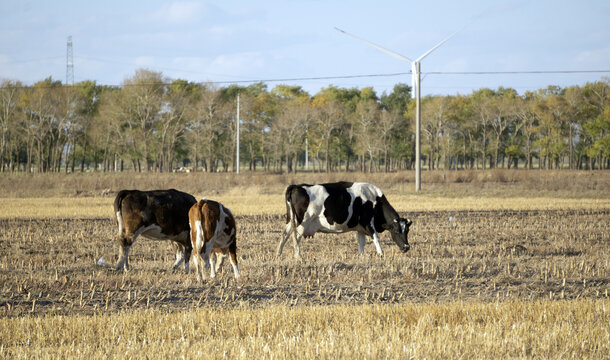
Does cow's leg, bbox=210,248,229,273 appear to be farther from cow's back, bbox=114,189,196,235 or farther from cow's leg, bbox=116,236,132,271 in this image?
cow's leg, bbox=116,236,132,271

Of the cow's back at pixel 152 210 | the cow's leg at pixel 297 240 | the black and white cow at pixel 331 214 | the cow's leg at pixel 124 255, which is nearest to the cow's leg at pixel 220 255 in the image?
the cow's back at pixel 152 210

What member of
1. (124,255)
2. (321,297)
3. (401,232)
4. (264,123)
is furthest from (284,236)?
(264,123)

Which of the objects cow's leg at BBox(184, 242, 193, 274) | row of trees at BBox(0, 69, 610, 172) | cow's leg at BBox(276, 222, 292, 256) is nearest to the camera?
cow's leg at BBox(184, 242, 193, 274)

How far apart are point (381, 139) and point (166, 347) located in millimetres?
87769

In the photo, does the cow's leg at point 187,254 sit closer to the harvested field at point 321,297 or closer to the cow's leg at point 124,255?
the harvested field at point 321,297

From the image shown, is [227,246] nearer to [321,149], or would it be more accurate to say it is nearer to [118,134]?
[118,134]

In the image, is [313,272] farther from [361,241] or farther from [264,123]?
[264,123]

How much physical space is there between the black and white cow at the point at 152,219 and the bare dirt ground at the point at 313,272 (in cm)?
57

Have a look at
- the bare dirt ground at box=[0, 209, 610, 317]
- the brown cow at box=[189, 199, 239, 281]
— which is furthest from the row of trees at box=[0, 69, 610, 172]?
the brown cow at box=[189, 199, 239, 281]

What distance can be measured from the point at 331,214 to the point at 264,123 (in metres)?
78.8

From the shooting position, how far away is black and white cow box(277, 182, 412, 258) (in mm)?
15844

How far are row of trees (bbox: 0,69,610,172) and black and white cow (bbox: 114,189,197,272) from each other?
62772 millimetres

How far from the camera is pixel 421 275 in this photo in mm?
12586

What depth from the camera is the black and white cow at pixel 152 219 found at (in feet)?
44.1
